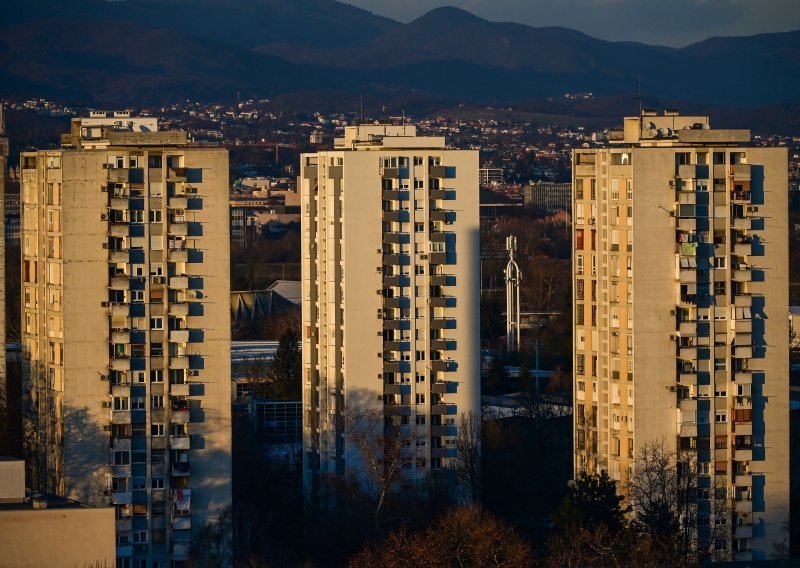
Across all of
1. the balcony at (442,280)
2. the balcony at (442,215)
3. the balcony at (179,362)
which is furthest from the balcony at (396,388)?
the balcony at (179,362)

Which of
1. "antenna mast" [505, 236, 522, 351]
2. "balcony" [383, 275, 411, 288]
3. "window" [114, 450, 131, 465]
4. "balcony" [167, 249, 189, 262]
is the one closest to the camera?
"window" [114, 450, 131, 465]

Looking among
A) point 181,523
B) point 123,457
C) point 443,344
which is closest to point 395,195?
point 443,344

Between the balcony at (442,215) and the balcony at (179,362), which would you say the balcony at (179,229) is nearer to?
the balcony at (179,362)

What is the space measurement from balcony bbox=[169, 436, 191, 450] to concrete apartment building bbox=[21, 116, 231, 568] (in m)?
0.02

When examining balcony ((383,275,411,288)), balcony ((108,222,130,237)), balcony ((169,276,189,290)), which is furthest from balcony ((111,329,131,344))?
Answer: balcony ((383,275,411,288))

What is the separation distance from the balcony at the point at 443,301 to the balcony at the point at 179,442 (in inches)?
274

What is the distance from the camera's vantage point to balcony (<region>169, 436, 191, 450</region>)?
1448 inches

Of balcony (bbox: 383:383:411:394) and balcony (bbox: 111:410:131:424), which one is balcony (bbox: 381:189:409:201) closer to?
balcony (bbox: 383:383:411:394)

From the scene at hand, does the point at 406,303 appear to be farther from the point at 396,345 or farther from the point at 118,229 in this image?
the point at 118,229

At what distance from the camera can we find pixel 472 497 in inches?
1583

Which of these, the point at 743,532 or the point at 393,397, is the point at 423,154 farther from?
the point at 743,532

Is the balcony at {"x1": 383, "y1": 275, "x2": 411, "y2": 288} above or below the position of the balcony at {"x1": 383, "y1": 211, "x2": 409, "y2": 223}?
below

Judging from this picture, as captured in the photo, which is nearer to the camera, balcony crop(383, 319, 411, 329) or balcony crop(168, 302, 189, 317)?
balcony crop(168, 302, 189, 317)

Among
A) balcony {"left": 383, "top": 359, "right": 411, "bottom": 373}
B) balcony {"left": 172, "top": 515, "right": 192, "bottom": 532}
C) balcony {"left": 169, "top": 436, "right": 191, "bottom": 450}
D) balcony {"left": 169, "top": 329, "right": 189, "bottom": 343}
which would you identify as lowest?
balcony {"left": 172, "top": 515, "right": 192, "bottom": 532}
